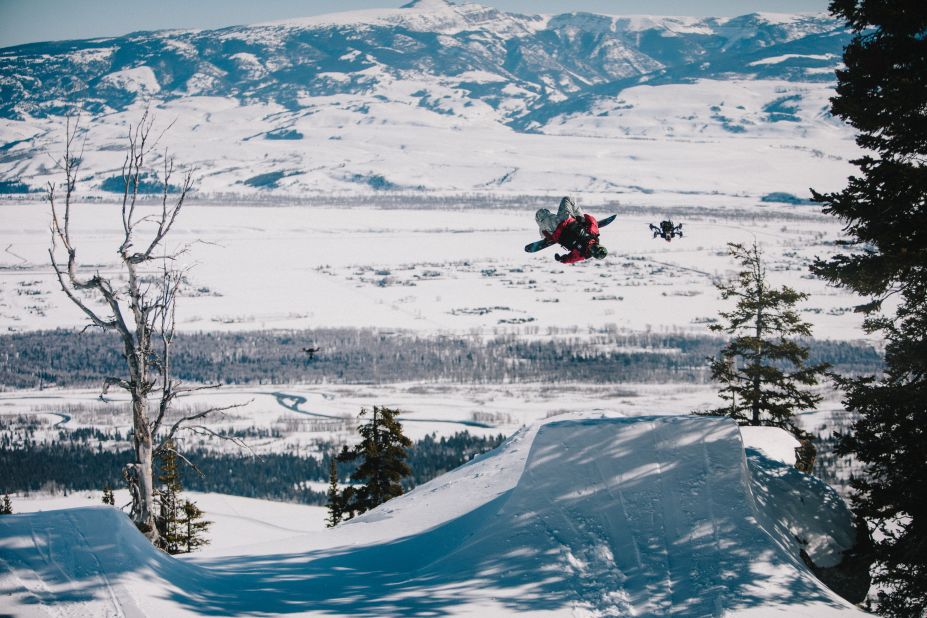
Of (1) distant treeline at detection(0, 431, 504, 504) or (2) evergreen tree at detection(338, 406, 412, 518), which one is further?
(1) distant treeline at detection(0, 431, 504, 504)

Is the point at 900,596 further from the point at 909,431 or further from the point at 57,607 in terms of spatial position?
the point at 57,607

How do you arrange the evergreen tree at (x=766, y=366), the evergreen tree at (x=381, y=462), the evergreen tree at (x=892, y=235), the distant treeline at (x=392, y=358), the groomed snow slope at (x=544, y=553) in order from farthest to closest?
1. the distant treeline at (x=392, y=358)
2. the evergreen tree at (x=381, y=462)
3. the evergreen tree at (x=766, y=366)
4. the evergreen tree at (x=892, y=235)
5. the groomed snow slope at (x=544, y=553)

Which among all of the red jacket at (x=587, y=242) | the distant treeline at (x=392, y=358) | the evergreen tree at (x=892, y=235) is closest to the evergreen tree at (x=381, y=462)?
the red jacket at (x=587, y=242)

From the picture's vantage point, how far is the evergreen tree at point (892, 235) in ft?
47.0

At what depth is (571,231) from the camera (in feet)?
57.4

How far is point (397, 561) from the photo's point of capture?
15.1 metres

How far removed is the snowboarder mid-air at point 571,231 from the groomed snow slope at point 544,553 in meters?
3.61

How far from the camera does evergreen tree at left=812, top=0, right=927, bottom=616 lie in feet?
47.0

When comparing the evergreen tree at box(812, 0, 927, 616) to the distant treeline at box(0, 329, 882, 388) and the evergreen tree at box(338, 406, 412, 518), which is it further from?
the distant treeline at box(0, 329, 882, 388)

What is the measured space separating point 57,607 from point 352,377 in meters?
137

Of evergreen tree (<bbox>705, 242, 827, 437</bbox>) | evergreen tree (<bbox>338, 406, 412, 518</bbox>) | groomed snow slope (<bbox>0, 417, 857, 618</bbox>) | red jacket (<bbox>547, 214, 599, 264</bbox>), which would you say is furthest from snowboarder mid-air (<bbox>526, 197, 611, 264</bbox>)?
evergreen tree (<bbox>338, 406, 412, 518</bbox>)

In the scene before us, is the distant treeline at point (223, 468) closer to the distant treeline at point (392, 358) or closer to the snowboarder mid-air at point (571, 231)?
the distant treeline at point (392, 358)

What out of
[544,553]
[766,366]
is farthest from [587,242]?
[766,366]

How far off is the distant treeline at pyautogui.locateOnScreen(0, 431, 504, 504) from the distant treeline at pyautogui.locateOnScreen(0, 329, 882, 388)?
3963 centimetres
